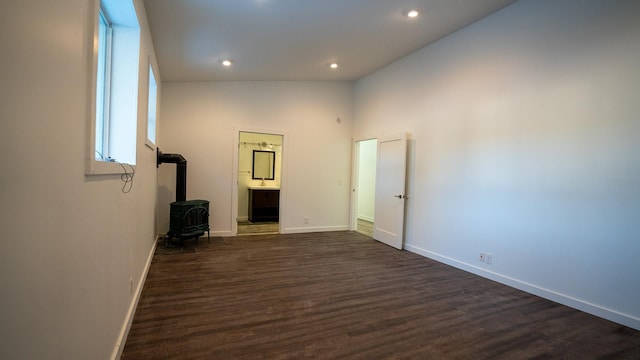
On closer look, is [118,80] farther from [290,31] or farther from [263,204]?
[263,204]

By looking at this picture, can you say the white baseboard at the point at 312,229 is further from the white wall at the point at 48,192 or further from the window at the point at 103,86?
the white wall at the point at 48,192

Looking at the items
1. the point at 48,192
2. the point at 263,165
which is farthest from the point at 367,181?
the point at 48,192

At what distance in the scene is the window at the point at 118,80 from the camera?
2088mm

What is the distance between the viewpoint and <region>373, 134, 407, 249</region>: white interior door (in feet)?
16.4

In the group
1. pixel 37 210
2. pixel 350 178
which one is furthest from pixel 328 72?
pixel 37 210

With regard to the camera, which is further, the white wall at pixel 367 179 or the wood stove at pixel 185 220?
the white wall at pixel 367 179

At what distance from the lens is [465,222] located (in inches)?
159

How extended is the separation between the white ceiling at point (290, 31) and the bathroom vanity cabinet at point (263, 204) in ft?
9.72

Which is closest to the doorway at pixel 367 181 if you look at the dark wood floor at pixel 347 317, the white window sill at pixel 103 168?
the dark wood floor at pixel 347 317

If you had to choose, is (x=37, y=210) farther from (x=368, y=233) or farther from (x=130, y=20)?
(x=368, y=233)

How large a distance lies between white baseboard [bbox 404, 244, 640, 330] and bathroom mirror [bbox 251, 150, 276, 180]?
4727mm

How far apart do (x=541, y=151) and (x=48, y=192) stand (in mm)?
4044

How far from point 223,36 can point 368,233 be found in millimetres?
4581

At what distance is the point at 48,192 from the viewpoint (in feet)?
3.10
